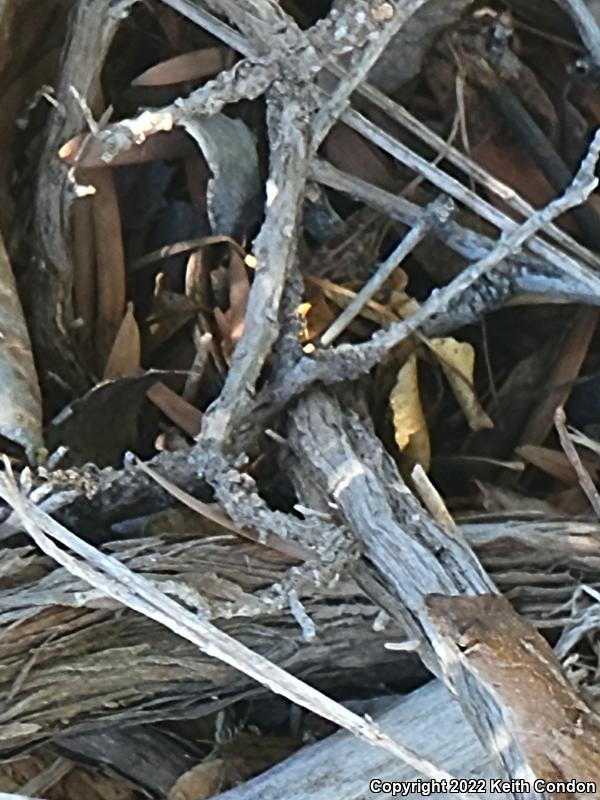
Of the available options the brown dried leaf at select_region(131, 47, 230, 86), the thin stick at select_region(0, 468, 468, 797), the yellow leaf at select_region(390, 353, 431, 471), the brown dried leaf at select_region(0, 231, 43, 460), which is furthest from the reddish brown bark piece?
the brown dried leaf at select_region(131, 47, 230, 86)

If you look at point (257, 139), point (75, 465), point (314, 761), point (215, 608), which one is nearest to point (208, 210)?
point (257, 139)

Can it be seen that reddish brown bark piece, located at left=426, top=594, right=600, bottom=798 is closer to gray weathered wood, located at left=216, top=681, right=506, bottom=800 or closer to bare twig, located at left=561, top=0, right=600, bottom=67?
gray weathered wood, located at left=216, top=681, right=506, bottom=800

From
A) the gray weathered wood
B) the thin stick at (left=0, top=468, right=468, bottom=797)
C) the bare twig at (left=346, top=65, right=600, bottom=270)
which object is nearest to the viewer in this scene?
the thin stick at (left=0, top=468, right=468, bottom=797)

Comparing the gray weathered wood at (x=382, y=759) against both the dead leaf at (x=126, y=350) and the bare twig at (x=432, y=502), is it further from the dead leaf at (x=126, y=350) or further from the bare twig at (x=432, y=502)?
the dead leaf at (x=126, y=350)

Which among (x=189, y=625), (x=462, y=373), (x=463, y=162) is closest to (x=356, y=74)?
(x=463, y=162)

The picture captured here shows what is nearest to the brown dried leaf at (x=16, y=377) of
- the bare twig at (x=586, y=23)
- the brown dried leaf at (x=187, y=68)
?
the brown dried leaf at (x=187, y=68)

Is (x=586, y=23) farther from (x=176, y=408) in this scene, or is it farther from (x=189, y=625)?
(x=189, y=625)

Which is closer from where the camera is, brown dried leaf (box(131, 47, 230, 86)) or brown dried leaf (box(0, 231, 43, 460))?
brown dried leaf (box(0, 231, 43, 460))
